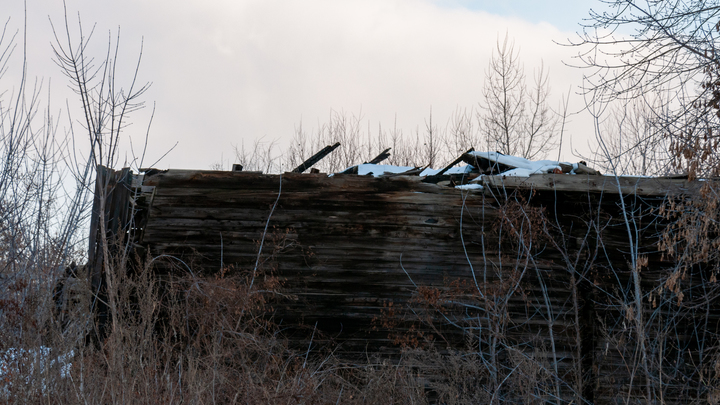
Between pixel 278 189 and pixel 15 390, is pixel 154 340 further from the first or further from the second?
pixel 278 189

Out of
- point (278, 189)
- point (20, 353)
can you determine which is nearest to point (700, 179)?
point (278, 189)

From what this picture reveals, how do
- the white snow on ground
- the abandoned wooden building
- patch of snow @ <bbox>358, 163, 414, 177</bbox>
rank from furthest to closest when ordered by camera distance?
patch of snow @ <bbox>358, 163, 414, 177</bbox>, the abandoned wooden building, the white snow on ground

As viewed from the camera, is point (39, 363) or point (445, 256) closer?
point (39, 363)

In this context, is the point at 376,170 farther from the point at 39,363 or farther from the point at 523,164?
the point at 39,363

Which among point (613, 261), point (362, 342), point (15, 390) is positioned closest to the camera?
point (15, 390)

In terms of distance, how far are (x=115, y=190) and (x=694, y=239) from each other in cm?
737

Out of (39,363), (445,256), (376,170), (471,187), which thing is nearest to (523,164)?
(471,187)

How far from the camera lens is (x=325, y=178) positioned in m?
7.17

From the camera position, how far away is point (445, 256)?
23.2 feet

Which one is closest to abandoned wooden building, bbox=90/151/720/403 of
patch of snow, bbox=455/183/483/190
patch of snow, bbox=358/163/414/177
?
patch of snow, bbox=455/183/483/190

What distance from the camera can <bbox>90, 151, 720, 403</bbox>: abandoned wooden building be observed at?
6859 mm

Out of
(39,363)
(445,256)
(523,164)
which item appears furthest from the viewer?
(523,164)

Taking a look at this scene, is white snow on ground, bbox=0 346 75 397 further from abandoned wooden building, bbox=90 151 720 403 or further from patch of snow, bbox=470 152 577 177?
patch of snow, bbox=470 152 577 177

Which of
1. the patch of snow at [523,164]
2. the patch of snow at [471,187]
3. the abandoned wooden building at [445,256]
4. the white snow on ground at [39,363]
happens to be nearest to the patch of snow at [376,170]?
the abandoned wooden building at [445,256]
